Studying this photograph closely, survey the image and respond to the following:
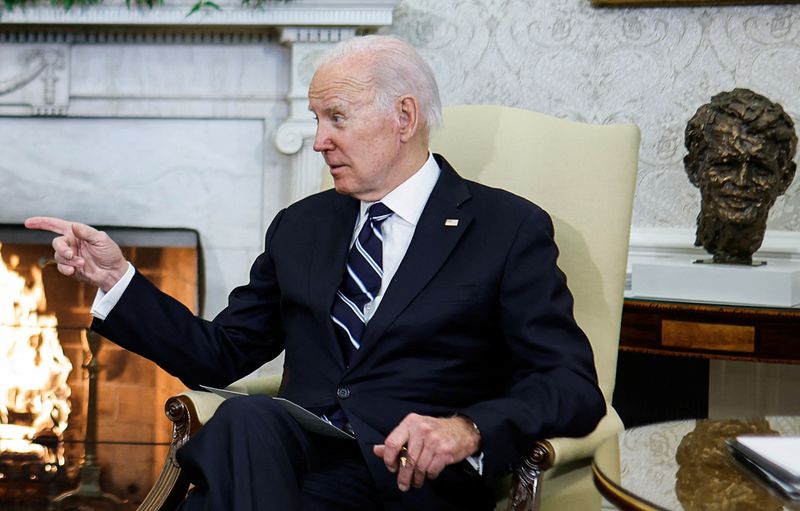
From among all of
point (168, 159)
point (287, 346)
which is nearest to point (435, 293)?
point (287, 346)

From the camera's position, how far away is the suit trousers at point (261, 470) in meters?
1.51

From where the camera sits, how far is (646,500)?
1.22 metres

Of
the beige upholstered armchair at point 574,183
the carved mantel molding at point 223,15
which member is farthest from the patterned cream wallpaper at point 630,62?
the beige upholstered armchair at point 574,183

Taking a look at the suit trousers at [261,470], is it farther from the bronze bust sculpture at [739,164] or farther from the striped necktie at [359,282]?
the bronze bust sculpture at [739,164]

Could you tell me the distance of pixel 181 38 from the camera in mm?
3209

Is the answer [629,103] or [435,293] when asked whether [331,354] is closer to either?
[435,293]

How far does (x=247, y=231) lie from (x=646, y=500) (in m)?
2.25

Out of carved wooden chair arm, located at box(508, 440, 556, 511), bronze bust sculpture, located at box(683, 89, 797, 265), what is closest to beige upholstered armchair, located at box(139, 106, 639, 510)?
carved wooden chair arm, located at box(508, 440, 556, 511)

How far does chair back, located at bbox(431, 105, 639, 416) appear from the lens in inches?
80.3

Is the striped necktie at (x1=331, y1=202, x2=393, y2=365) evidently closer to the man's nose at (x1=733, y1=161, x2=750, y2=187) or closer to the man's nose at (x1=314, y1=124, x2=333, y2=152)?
the man's nose at (x1=314, y1=124, x2=333, y2=152)

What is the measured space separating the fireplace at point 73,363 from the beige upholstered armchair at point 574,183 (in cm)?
130

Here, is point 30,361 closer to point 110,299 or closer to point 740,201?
point 110,299

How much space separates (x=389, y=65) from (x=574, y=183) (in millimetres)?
506

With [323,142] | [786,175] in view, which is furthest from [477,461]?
[786,175]
